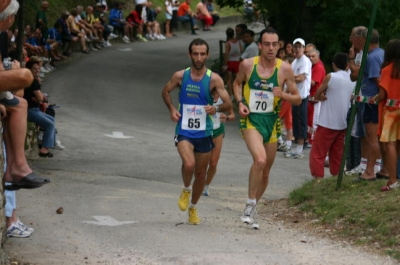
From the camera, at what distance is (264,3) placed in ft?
83.8

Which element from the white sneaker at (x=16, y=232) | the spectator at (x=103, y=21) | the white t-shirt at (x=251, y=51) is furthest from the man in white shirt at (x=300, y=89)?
the spectator at (x=103, y=21)

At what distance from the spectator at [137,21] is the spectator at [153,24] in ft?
2.12

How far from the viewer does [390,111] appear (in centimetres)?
1199

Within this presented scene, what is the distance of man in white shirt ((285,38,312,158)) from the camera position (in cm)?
1848

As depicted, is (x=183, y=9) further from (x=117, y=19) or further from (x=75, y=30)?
(x=75, y=30)

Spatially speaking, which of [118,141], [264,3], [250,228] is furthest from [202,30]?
[250,228]

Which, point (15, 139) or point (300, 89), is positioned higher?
point (15, 139)

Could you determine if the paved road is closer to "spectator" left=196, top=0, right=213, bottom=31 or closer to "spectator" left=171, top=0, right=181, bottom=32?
"spectator" left=171, top=0, right=181, bottom=32

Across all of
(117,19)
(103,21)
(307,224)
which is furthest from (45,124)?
(117,19)

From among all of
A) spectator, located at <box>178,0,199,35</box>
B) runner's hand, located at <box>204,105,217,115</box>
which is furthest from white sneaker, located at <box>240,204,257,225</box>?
spectator, located at <box>178,0,199,35</box>

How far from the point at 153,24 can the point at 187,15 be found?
2.89m

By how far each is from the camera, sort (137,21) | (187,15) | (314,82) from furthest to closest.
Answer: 1. (187,15)
2. (137,21)
3. (314,82)

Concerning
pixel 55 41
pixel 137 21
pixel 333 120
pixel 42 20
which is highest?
pixel 333 120

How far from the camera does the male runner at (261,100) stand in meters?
11.4
